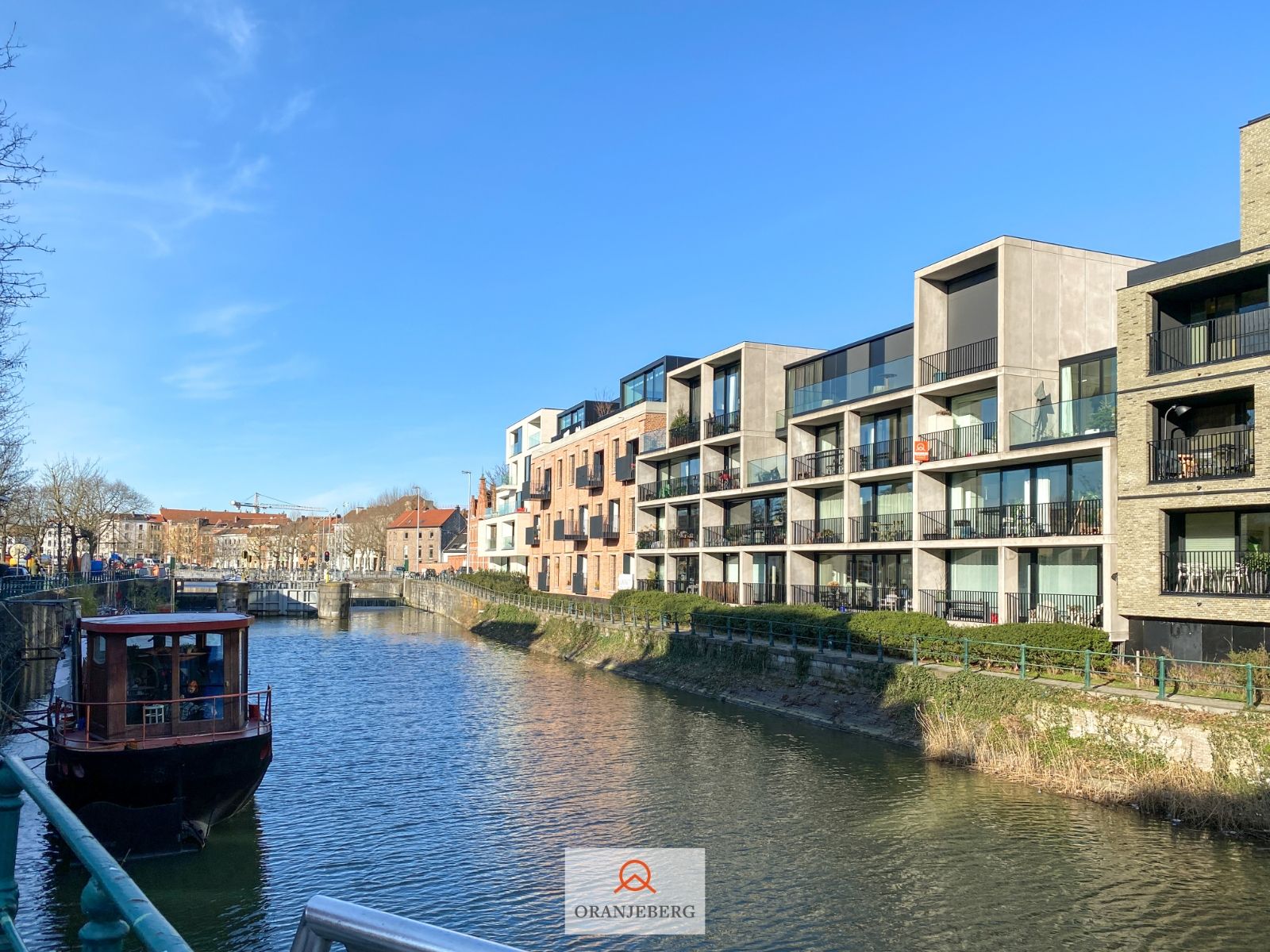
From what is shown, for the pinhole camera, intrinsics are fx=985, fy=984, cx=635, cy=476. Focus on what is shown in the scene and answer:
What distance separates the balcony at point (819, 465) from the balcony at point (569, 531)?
23925mm

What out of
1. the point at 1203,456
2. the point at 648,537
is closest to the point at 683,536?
the point at 648,537

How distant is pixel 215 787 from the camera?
16.1 metres

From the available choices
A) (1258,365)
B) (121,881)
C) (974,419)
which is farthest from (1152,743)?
(121,881)

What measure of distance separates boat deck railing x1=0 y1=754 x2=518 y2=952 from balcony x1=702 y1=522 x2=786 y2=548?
125 feet

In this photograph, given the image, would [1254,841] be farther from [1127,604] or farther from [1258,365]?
[1258,365]

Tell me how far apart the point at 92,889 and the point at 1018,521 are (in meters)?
29.3

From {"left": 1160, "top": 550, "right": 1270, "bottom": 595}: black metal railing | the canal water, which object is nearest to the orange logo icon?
the canal water

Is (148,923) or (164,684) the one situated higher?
(148,923)

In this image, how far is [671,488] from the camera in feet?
165

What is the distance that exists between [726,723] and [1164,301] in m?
15.9

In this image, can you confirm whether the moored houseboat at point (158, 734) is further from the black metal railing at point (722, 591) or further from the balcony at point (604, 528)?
the balcony at point (604, 528)

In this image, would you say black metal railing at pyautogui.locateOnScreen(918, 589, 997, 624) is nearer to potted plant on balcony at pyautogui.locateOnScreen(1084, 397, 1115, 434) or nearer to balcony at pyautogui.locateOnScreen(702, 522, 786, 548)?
potted plant on balcony at pyautogui.locateOnScreen(1084, 397, 1115, 434)

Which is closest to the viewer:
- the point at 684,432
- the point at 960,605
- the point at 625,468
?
the point at 960,605

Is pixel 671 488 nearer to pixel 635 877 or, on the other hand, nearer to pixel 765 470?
pixel 765 470
